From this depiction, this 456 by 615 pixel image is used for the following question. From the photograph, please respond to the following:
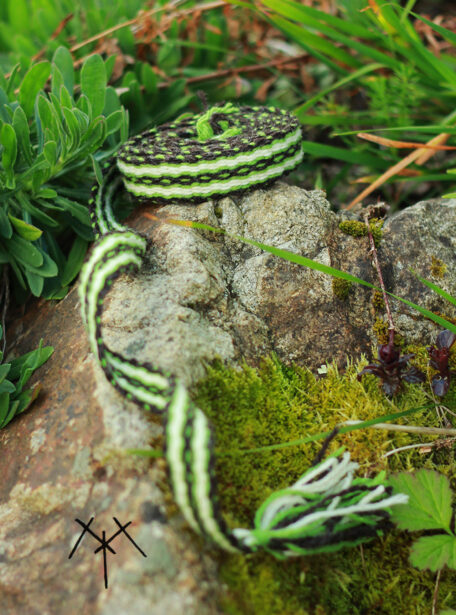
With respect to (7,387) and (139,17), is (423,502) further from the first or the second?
(139,17)

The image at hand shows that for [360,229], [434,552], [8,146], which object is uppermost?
[8,146]

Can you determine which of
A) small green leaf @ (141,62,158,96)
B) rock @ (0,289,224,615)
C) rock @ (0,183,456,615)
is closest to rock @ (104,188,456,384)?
rock @ (0,183,456,615)

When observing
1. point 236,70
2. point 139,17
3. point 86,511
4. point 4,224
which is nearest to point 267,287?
point 86,511

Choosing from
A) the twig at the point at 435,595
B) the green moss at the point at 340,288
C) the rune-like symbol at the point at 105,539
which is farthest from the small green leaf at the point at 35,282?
the twig at the point at 435,595

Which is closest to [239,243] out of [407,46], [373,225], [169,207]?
[169,207]

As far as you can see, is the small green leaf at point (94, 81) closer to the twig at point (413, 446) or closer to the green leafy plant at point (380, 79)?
the green leafy plant at point (380, 79)

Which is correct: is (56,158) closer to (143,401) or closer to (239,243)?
(239,243)
